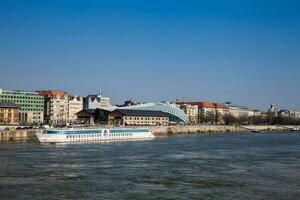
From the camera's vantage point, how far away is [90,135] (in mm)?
53125

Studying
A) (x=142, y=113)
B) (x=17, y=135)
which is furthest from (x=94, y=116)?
(x=17, y=135)

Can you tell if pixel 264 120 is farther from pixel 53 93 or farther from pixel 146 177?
pixel 146 177

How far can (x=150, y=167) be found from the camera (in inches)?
1118

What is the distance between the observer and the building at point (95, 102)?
124312mm

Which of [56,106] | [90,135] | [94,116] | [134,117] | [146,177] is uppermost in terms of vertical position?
[56,106]

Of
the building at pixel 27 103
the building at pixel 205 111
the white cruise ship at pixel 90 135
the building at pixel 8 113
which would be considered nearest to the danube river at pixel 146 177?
the white cruise ship at pixel 90 135

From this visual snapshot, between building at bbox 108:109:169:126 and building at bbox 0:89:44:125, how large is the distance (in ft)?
49.6

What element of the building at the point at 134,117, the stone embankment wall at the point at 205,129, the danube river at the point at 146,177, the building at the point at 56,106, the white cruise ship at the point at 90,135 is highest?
the building at the point at 56,106

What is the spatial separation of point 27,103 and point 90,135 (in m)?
52.9

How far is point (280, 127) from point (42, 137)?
9038 cm

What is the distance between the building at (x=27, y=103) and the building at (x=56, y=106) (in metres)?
4.73

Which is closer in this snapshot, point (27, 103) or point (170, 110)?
point (27, 103)

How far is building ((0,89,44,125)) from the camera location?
99.6 metres

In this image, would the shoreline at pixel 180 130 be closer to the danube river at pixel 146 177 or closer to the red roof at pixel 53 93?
the danube river at pixel 146 177
